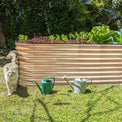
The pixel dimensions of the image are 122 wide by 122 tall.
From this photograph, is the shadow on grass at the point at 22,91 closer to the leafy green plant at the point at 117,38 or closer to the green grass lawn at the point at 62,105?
the green grass lawn at the point at 62,105

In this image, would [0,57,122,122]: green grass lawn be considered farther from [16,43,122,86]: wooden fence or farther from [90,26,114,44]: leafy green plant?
[90,26,114,44]: leafy green plant

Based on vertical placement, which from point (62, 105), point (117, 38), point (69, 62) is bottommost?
point (62, 105)

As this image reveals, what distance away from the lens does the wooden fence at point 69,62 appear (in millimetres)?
3115

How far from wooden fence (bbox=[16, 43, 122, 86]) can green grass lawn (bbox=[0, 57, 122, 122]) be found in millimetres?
335

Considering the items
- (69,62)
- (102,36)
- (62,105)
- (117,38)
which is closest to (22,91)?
(62,105)

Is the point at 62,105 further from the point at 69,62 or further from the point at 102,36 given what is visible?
the point at 102,36

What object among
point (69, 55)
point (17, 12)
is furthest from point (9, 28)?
point (69, 55)

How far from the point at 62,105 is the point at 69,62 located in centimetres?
111

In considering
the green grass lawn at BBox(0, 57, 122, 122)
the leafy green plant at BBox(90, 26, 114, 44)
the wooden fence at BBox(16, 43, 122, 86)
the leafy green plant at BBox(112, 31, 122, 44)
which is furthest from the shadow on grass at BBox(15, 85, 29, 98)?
the leafy green plant at BBox(112, 31, 122, 44)

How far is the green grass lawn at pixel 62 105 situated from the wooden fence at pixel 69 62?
0.34 m

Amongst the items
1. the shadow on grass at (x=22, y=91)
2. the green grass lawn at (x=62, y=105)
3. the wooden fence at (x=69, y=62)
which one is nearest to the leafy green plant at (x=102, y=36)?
the wooden fence at (x=69, y=62)

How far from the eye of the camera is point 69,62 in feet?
10.6

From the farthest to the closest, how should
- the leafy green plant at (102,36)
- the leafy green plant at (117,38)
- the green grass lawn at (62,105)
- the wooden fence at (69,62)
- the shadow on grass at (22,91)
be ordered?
the leafy green plant at (117,38)
the leafy green plant at (102,36)
the wooden fence at (69,62)
the shadow on grass at (22,91)
the green grass lawn at (62,105)

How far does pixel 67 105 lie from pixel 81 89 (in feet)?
1.94
